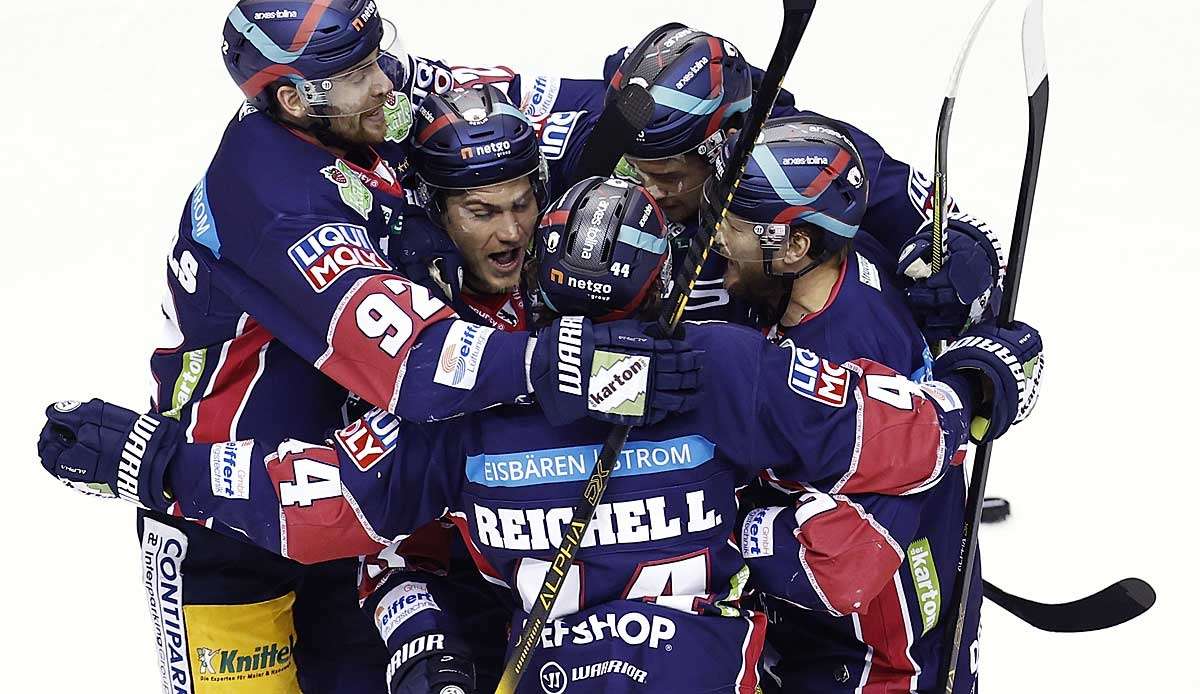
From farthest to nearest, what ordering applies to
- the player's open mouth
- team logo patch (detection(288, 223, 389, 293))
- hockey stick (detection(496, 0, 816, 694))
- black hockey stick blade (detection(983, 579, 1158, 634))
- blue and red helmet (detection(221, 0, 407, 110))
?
black hockey stick blade (detection(983, 579, 1158, 634)) < the player's open mouth < blue and red helmet (detection(221, 0, 407, 110)) < team logo patch (detection(288, 223, 389, 293)) < hockey stick (detection(496, 0, 816, 694))

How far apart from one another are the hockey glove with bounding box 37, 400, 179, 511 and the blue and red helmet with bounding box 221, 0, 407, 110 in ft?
2.67

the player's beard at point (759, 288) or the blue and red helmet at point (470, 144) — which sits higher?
the blue and red helmet at point (470, 144)

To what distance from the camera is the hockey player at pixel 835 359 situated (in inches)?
148

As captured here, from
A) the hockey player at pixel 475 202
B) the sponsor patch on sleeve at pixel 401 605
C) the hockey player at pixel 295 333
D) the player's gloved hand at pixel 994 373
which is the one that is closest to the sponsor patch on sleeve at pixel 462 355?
the hockey player at pixel 295 333

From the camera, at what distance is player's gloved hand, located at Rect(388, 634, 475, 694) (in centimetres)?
381

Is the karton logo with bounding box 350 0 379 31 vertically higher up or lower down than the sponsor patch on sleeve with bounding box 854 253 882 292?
higher up

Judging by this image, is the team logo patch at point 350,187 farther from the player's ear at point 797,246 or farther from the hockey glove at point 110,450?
the player's ear at point 797,246

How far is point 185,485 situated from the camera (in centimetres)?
378

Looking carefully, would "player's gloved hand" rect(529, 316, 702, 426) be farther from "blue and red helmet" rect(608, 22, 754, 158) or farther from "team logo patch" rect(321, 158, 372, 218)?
"blue and red helmet" rect(608, 22, 754, 158)

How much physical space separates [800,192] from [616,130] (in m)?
0.71

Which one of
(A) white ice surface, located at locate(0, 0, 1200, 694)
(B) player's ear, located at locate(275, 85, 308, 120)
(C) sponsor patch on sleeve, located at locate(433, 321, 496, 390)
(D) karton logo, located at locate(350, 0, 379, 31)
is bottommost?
(A) white ice surface, located at locate(0, 0, 1200, 694)

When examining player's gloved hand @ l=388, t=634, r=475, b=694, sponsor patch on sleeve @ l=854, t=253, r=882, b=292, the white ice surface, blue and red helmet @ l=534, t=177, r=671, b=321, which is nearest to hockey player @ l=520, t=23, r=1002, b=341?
sponsor patch on sleeve @ l=854, t=253, r=882, b=292

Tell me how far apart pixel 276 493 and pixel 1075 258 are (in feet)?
16.3

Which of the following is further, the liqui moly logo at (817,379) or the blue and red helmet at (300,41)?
the blue and red helmet at (300,41)
